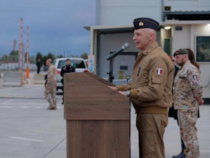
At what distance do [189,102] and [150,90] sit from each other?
7.05 feet

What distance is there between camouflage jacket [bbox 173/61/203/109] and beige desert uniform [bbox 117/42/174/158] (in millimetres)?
1773

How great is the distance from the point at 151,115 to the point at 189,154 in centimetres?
222

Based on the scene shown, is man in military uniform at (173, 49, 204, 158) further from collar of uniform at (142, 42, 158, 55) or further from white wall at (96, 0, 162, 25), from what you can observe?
white wall at (96, 0, 162, 25)

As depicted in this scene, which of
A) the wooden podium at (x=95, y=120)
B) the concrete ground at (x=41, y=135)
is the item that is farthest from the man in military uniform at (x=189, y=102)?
the wooden podium at (x=95, y=120)

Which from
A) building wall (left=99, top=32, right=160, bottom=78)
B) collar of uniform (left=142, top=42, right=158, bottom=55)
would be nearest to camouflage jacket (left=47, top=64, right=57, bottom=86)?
building wall (left=99, top=32, right=160, bottom=78)

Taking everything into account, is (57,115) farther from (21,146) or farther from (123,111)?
(123,111)

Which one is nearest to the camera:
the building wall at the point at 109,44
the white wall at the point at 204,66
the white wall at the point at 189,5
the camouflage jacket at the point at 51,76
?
the camouflage jacket at the point at 51,76

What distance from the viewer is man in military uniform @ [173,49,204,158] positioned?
5457 millimetres

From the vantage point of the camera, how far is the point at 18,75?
81.1ft

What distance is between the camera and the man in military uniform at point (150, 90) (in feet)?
11.6

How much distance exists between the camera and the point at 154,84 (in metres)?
3.51

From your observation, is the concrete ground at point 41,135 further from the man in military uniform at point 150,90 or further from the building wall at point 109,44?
the building wall at point 109,44

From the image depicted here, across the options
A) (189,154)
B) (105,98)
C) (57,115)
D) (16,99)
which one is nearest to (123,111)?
(105,98)

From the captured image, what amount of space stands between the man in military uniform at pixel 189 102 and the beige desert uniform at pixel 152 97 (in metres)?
1.80
